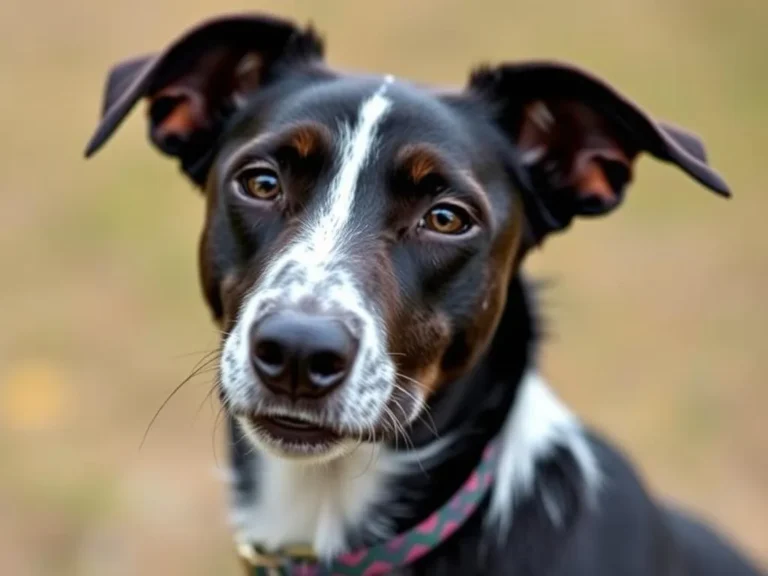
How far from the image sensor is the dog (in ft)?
9.10

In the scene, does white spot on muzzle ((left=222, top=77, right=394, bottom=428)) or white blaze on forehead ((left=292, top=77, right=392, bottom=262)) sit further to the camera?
white blaze on forehead ((left=292, top=77, right=392, bottom=262))

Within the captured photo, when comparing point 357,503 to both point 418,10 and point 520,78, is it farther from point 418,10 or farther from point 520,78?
point 418,10

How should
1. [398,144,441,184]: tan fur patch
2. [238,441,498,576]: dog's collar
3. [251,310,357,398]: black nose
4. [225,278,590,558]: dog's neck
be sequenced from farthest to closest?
[225,278,590,558]: dog's neck, [238,441,498,576]: dog's collar, [398,144,441,184]: tan fur patch, [251,310,357,398]: black nose

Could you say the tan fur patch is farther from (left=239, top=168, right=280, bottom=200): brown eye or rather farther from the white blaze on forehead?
(left=239, top=168, right=280, bottom=200): brown eye

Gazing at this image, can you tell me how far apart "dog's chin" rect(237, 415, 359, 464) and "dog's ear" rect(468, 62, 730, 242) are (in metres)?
0.93

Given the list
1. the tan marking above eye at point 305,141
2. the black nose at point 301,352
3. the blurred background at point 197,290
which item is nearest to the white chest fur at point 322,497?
the black nose at point 301,352

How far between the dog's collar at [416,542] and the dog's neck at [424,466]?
41 millimetres

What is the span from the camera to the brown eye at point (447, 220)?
3.01 m

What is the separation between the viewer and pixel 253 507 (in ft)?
11.4

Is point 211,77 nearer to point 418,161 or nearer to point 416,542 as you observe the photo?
point 418,161

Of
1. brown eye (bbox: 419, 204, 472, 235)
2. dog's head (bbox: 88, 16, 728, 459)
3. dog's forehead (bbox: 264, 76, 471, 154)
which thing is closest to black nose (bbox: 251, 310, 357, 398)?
dog's head (bbox: 88, 16, 728, 459)

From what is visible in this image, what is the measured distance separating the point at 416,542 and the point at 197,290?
3466 mm

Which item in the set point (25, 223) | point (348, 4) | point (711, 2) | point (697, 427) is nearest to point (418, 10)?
point (348, 4)

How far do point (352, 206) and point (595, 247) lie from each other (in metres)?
4.42
